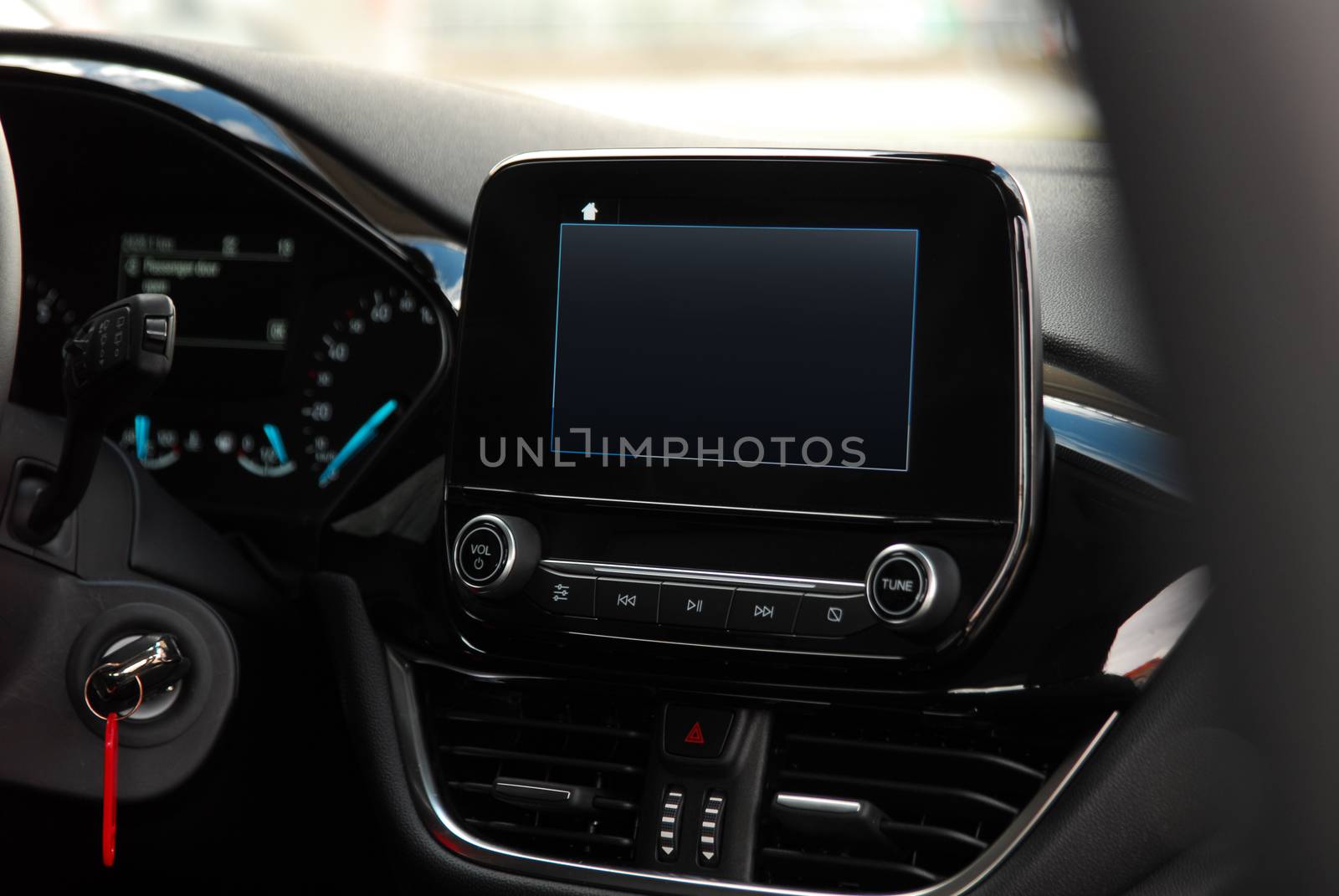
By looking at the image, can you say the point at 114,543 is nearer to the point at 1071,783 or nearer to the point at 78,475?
the point at 78,475

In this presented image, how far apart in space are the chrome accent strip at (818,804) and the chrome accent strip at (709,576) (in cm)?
18

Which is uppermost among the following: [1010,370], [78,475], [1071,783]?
[1010,370]

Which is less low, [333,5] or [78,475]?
[333,5]

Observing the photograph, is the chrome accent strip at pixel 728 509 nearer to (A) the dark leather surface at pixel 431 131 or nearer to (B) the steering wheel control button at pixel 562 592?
(B) the steering wheel control button at pixel 562 592

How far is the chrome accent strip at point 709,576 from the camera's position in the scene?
1.21 metres

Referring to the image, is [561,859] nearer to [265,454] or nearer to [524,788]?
[524,788]

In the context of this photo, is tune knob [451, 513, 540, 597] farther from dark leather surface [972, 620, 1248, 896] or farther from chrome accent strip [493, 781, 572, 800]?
dark leather surface [972, 620, 1248, 896]

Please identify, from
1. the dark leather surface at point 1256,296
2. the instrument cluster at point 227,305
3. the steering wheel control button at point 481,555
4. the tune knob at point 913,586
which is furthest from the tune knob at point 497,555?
the dark leather surface at point 1256,296

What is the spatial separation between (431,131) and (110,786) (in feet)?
2.49

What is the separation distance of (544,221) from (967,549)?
0.48 m

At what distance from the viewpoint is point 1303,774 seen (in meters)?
0.45

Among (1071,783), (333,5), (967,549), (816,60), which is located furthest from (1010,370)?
(333,5)

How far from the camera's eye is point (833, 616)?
1.20m

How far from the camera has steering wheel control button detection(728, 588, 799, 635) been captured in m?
1.21
